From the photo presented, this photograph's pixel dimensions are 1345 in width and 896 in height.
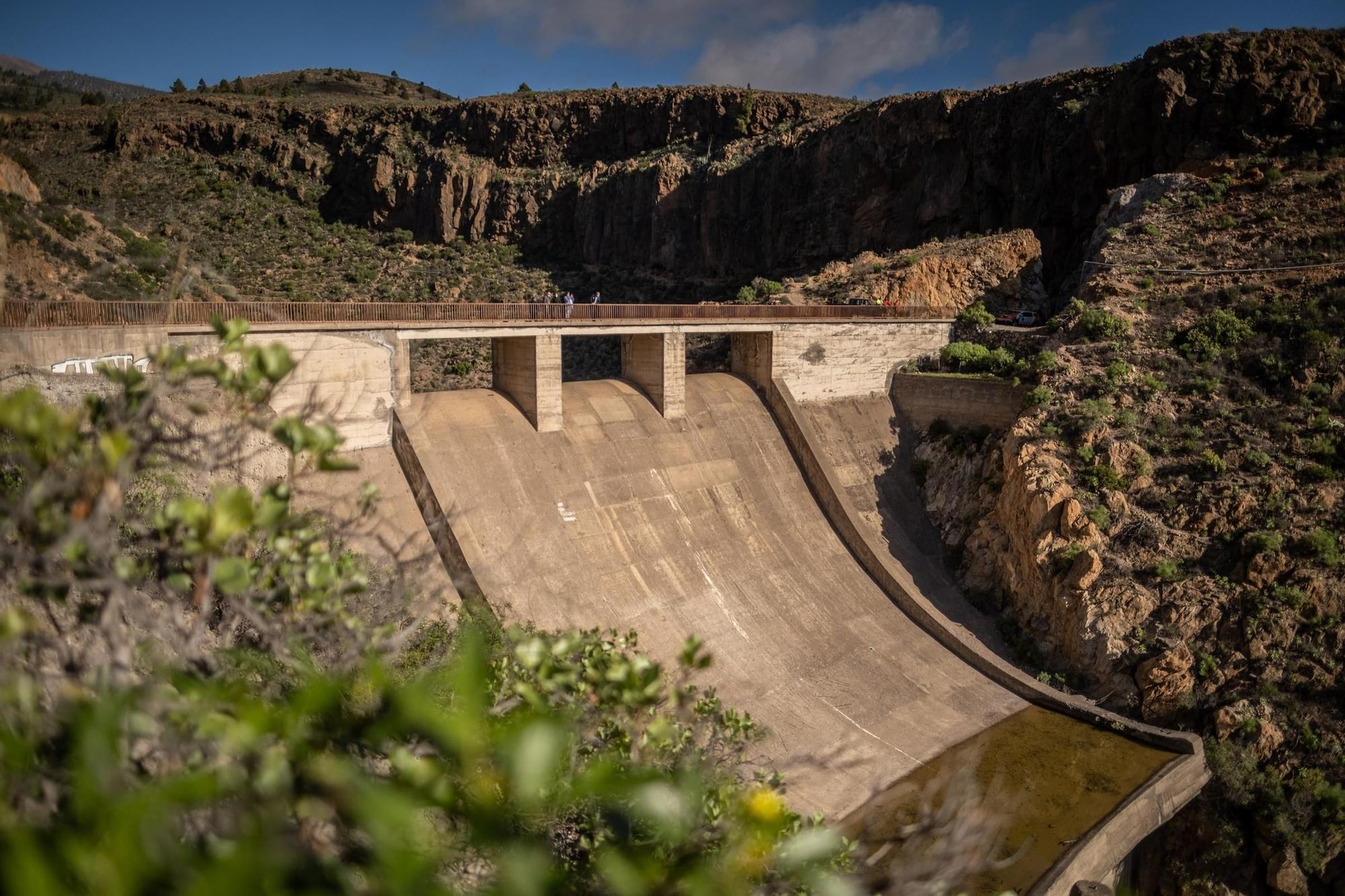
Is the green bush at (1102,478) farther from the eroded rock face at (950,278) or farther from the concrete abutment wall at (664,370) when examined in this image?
the eroded rock face at (950,278)

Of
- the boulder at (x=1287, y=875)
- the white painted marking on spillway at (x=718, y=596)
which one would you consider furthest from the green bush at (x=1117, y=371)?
the white painted marking on spillway at (x=718, y=596)

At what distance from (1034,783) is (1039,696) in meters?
2.89

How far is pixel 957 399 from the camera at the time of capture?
25.0 meters

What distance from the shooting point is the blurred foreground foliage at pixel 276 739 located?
7.75 ft

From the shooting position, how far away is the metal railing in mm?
13352

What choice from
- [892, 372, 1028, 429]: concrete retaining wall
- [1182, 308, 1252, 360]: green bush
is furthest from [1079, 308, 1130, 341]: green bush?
[892, 372, 1028, 429]: concrete retaining wall

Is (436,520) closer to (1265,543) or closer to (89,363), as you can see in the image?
(89,363)

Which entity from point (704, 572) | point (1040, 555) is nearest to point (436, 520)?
point (704, 572)

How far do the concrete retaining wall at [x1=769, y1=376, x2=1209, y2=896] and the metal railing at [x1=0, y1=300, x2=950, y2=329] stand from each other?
3325 millimetres

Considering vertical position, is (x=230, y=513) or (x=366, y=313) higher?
(x=366, y=313)

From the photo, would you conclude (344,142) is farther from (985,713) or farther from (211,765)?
(211,765)

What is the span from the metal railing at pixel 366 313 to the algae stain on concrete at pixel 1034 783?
12.3m

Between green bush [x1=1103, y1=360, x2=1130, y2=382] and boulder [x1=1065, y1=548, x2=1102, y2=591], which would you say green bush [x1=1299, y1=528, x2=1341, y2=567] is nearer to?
boulder [x1=1065, y1=548, x2=1102, y2=591]

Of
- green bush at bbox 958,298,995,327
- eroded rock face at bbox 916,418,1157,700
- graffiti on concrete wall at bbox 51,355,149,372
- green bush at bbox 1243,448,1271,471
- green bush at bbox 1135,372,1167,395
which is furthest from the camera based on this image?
green bush at bbox 958,298,995,327
